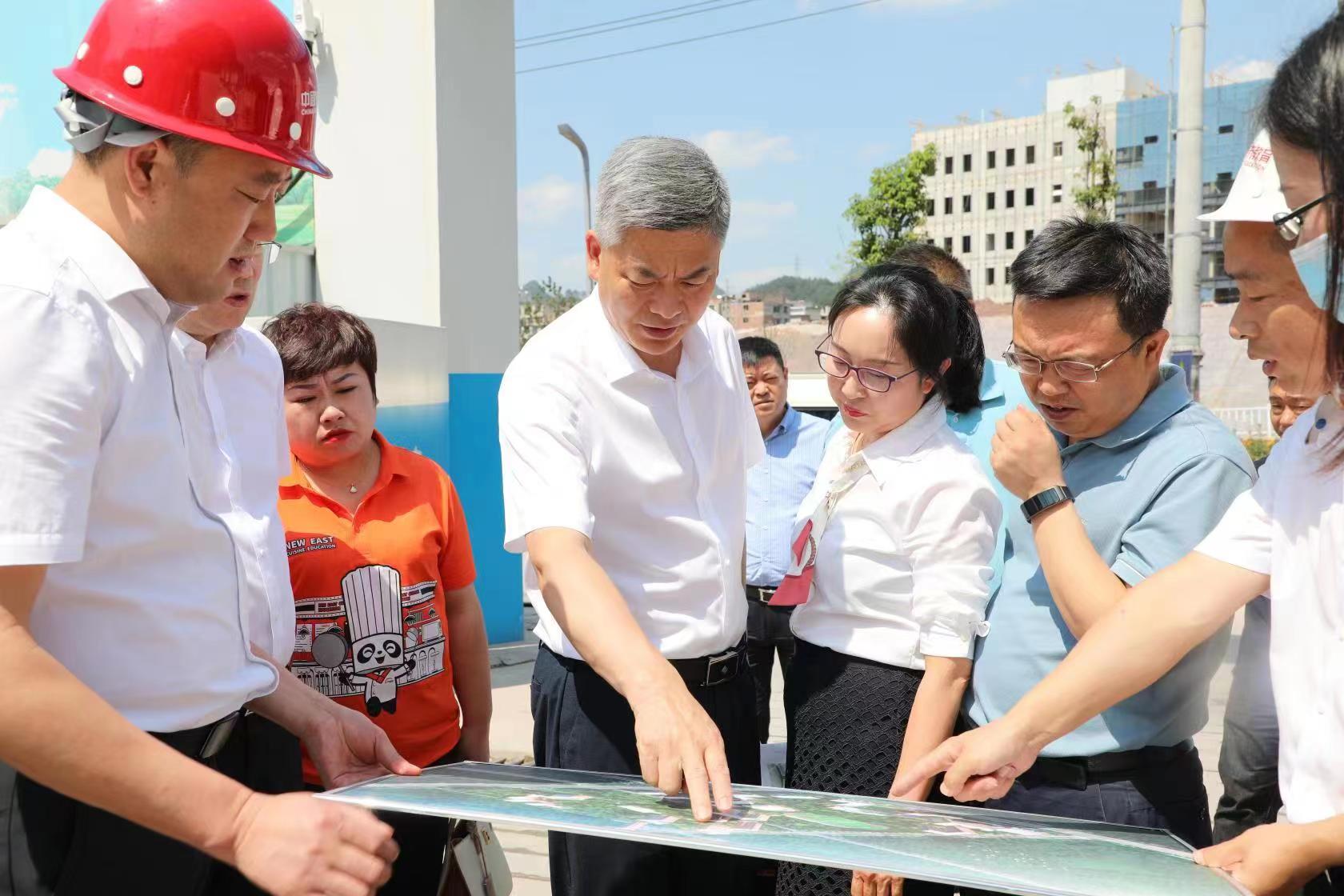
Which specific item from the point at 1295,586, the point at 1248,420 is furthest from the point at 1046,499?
the point at 1248,420

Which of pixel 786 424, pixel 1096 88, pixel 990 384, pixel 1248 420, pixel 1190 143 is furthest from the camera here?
pixel 1096 88

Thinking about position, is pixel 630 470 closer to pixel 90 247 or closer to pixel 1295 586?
pixel 90 247

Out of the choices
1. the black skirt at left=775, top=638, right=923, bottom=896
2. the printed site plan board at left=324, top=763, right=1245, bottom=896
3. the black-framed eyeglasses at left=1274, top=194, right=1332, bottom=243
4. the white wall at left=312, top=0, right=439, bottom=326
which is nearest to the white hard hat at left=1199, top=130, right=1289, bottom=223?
the black-framed eyeglasses at left=1274, top=194, right=1332, bottom=243

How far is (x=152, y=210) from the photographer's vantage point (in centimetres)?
132

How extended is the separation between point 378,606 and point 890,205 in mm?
27936

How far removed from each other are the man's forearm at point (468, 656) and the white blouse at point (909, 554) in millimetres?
821

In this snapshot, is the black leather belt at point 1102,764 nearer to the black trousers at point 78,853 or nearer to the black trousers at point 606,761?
the black trousers at point 606,761

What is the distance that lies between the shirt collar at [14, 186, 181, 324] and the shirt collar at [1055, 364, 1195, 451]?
1.48 m

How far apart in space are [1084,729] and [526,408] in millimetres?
→ 1058

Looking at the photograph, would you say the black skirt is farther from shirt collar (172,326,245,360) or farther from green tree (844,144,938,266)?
green tree (844,144,938,266)

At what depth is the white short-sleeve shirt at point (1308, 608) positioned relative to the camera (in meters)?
1.24

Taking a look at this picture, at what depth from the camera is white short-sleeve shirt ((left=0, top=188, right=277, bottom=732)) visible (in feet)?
3.77

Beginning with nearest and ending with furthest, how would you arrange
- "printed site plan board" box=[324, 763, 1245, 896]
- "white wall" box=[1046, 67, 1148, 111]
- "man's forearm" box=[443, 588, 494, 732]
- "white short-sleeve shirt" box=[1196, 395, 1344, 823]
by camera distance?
1. "printed site plan board" box=[324, 763, 1245, 896]
2. "white short-sleeve shirt" box=[1196, 395, 1344, 823]
3. "man's forearm" box=[443, 588, 494, 732]
4. "white wall" box=[1046, 67, 1148, 111]

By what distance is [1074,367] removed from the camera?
1856 millimetres
